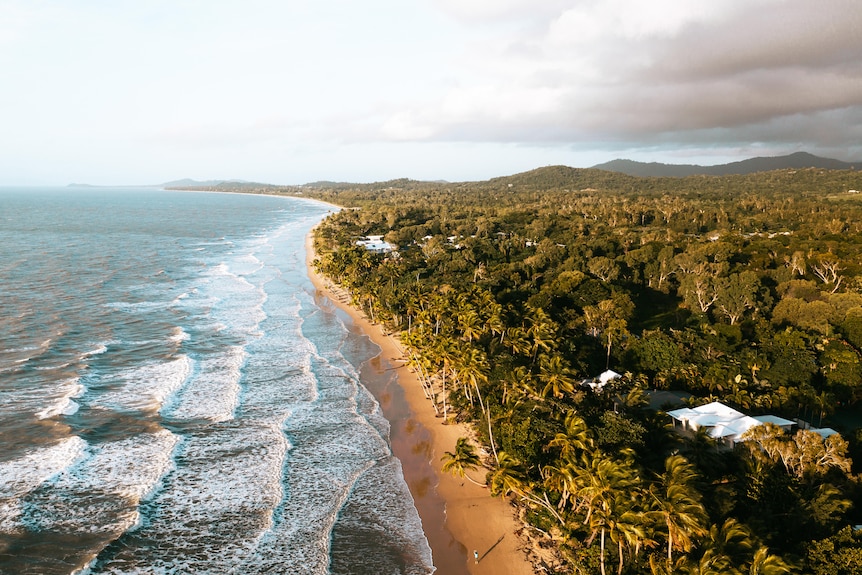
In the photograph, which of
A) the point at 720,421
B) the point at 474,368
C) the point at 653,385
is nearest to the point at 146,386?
the point at 474,368

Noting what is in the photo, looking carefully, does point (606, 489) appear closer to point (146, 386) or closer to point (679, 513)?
point (679, 513)

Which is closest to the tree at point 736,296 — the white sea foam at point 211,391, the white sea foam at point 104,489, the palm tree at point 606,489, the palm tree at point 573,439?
the palm tree at point 573,439

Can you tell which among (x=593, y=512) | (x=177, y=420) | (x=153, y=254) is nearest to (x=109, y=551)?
(x=177, y=420)

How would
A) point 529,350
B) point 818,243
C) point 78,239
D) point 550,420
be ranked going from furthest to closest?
point 78,239 < point 818,243 < point 529,350 < point 550,420

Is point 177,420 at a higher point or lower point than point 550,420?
lower

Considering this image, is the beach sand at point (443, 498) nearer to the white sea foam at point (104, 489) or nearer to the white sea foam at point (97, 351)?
the white sea foam at point (104, 489)

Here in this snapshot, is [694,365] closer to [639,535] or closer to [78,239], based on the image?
[639,535]

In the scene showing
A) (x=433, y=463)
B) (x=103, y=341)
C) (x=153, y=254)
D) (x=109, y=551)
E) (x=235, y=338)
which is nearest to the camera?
(x=109, y=551)
